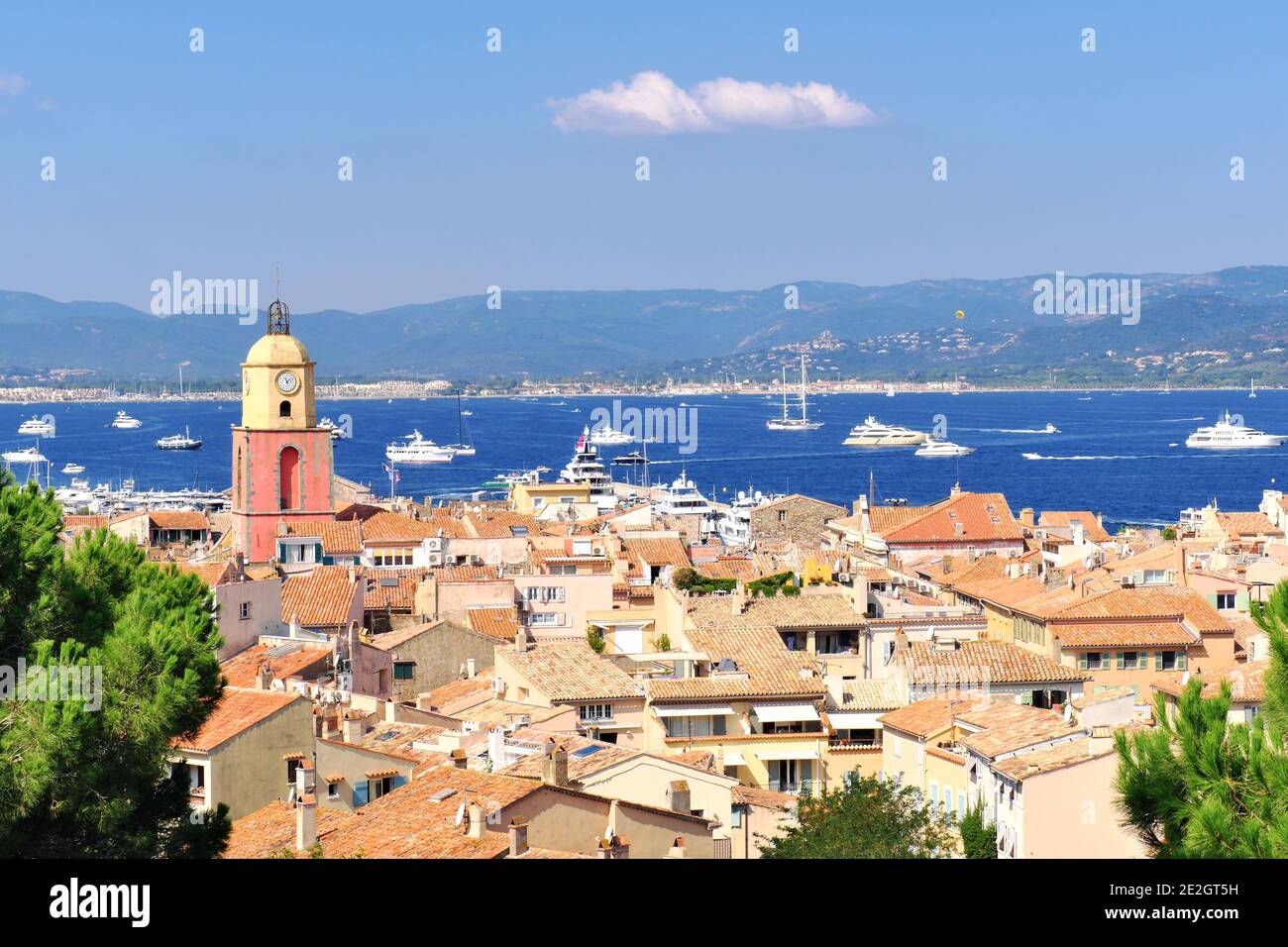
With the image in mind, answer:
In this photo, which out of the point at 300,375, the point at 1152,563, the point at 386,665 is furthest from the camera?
the point at 300,375

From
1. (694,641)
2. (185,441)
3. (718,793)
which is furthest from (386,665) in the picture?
(185,441)

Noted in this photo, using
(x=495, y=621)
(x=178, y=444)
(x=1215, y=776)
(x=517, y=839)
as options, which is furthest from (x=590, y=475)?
(x=178, y=444)

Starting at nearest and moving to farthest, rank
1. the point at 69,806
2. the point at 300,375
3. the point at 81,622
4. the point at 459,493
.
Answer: the point at 69,806 < the point at 81,622 < the point at 300,375 < the point at 459,493

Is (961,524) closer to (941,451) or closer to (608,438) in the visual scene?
(941,451)

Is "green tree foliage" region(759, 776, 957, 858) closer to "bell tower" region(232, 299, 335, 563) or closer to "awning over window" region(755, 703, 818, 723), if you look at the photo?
"awning over window" region(755, 703, 818, 723)

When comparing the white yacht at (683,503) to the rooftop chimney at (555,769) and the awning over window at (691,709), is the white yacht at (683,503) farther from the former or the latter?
the rooftop chimney at (555,769)
